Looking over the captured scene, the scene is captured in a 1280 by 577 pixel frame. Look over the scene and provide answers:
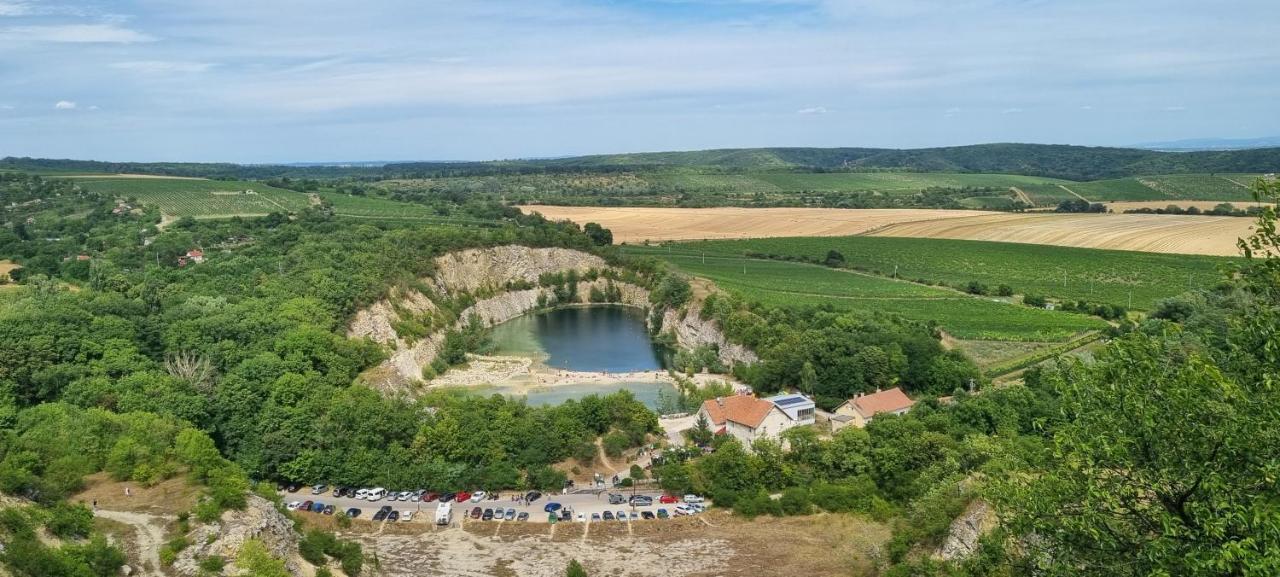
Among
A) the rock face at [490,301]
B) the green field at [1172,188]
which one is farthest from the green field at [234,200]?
the green field at [1172,188]

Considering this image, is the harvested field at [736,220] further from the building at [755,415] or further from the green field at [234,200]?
the building at [755,415]

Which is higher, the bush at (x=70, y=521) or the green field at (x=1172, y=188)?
the green field at (x=1172, y=188)

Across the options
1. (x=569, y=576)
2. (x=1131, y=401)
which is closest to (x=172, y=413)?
(x=569, y=576)

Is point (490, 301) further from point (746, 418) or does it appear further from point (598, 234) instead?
point (746, 418)

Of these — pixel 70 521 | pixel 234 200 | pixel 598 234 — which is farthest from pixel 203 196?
pixel 70 521

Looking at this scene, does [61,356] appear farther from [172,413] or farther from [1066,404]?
[1066,404]

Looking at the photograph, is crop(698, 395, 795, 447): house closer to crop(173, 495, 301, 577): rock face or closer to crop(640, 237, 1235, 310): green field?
crop(173, 495, 301, 577): rock face

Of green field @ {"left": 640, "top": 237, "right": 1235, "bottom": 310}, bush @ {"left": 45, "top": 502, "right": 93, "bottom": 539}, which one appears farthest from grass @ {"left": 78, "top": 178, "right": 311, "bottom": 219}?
bush @ {"left": 45, "top": 502, "right": 93, "bottom": 539}
